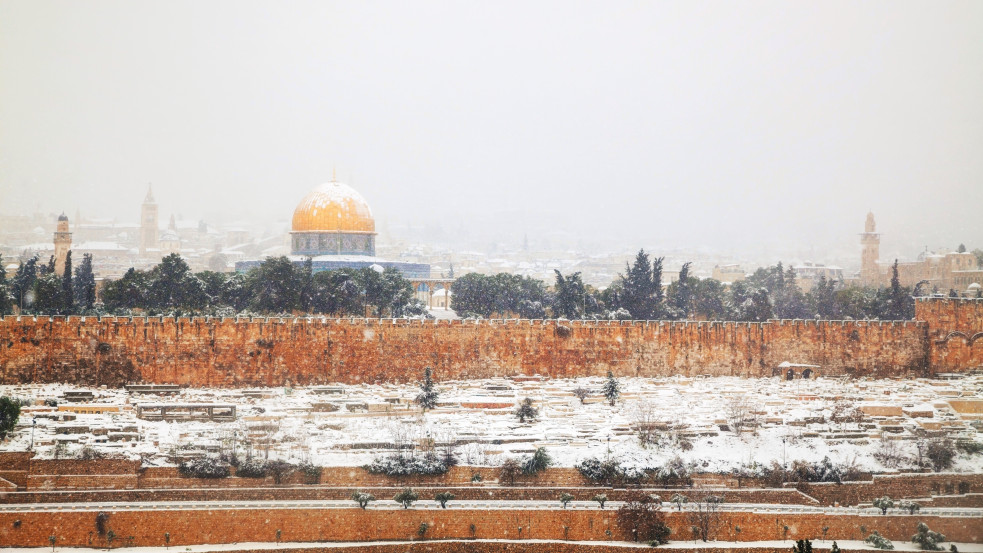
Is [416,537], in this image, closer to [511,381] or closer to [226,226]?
[511,381]

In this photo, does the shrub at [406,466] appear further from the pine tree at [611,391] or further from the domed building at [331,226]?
the domed building at [331,226]

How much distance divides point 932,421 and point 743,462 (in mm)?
6152

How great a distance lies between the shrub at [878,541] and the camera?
20766mm

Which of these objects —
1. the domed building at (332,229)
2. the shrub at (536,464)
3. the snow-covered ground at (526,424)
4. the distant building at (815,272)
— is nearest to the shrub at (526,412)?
the snow-covered ground at (526,424)

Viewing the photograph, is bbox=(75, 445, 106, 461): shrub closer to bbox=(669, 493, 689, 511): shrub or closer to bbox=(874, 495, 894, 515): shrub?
bbox=(669, 493, 689, 511): shrub

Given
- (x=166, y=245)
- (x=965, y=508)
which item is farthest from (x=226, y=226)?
(x=965, y=508)

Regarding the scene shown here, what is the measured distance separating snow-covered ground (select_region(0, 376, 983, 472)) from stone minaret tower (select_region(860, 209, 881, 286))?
2824 centimetres

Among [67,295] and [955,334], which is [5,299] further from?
[955,334]

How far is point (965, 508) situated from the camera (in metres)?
22.3

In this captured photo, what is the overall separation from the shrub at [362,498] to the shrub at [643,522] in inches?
193

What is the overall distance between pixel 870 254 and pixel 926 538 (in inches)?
1583

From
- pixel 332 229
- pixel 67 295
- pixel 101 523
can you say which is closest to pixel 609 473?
pixel 101 523

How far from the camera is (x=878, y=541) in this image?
20984 millimetres

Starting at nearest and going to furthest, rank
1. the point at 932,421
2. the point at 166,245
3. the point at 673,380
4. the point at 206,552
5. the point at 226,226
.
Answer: the point at 206,552 → the point at 932,421 → the point at 673,380 → the point at 166,245 → the point at 226,226
